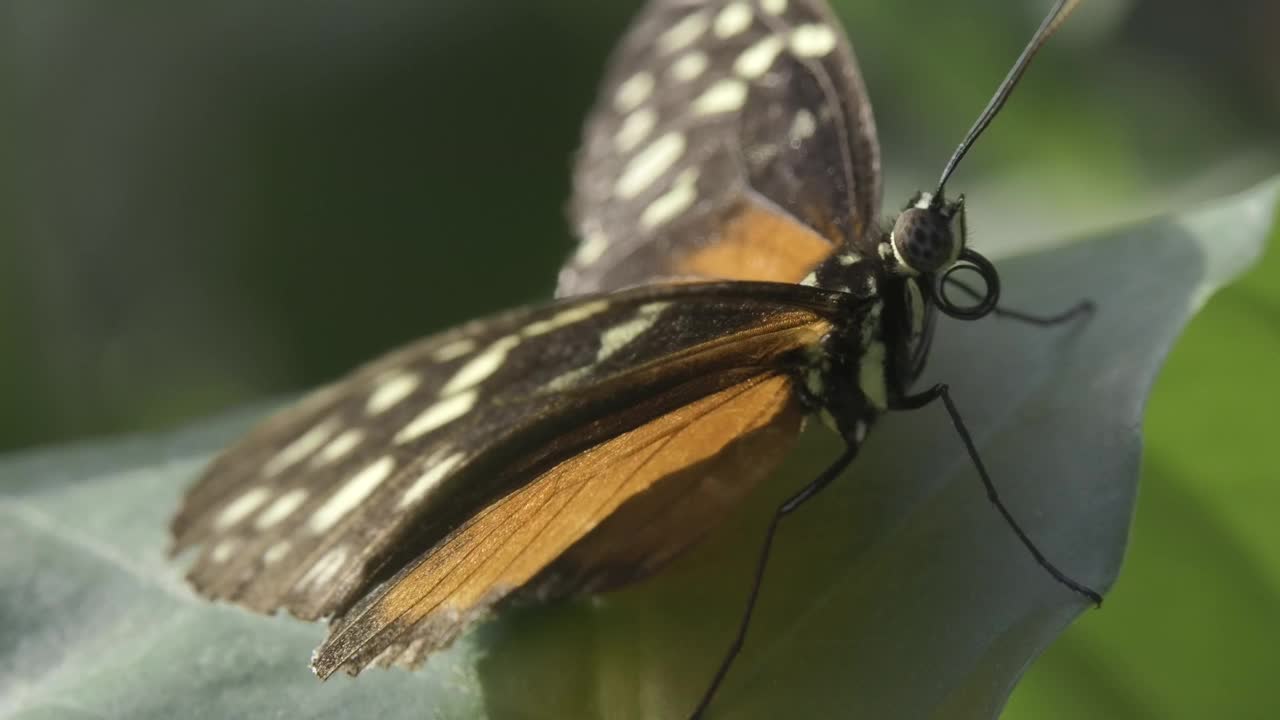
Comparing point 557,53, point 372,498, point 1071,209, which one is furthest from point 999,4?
point 372,498

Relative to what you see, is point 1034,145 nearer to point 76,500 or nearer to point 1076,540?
point 1076,540

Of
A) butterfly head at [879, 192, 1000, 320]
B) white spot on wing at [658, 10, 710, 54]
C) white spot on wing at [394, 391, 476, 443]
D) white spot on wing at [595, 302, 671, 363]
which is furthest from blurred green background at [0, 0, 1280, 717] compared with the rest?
white spot on wing at [394, 391, 476, 443]

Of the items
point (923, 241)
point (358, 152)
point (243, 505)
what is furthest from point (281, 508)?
point (358, 152)

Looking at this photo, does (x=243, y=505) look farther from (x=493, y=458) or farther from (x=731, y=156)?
(x=731, y=156)

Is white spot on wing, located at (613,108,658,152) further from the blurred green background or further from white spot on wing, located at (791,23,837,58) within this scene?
the blurred green background

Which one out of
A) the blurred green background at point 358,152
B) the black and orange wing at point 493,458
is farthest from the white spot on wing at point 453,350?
the blurred green background at point 358,152

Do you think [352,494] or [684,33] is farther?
[684,33]
